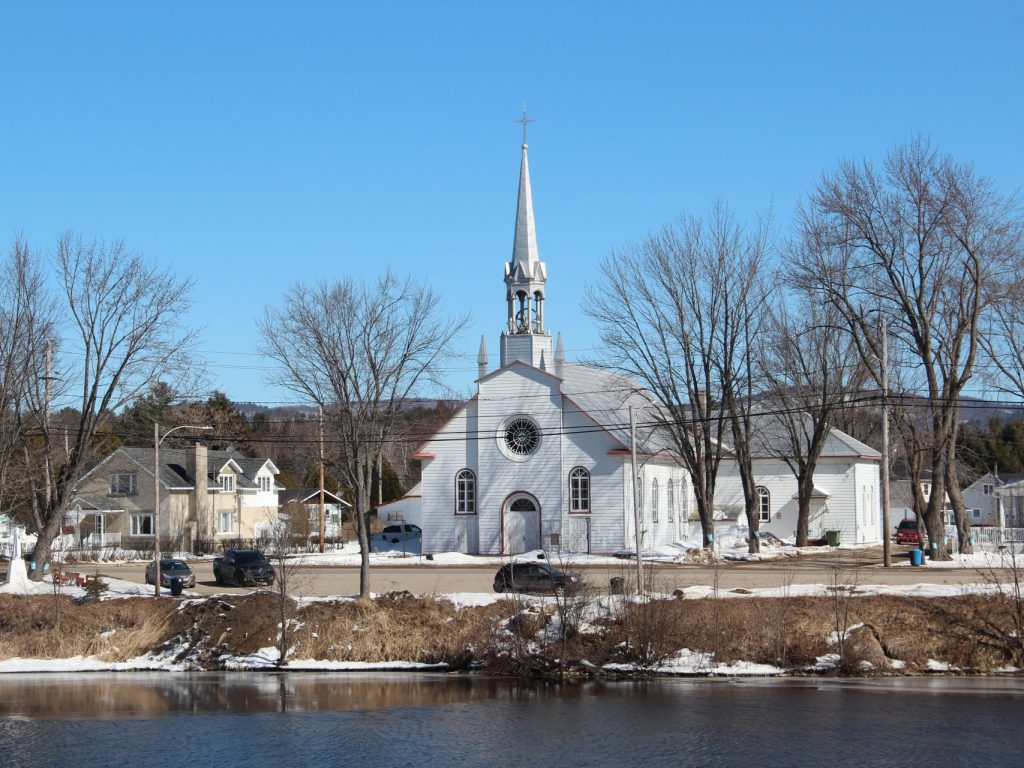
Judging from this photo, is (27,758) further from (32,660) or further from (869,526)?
(869,526)

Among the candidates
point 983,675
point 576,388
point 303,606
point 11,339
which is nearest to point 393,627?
point 303,606

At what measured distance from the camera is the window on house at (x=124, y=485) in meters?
71.4

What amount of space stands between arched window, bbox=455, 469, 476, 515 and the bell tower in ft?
20.7

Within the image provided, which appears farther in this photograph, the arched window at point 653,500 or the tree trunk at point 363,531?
the arched window at point 653,500

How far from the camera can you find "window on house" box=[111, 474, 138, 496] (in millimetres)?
71375

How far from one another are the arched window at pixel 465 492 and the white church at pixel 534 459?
0.05 meters

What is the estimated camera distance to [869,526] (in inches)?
2721

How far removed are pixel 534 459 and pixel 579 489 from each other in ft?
8.48

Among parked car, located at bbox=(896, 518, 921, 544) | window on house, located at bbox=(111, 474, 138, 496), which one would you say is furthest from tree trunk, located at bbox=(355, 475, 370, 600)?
parked car, located at bbox=(896, 518, 921, 544)

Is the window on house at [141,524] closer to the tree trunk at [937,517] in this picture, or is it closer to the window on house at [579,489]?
the window on house at [579,489]

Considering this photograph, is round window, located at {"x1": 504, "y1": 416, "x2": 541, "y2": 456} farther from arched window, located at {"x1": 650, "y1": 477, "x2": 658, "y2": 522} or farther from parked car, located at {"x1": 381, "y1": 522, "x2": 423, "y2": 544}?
parked car, located at {"x1": 381, "y1": 522, "x2": 423, "y2": 544}

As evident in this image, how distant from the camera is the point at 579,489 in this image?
5584 centimetres

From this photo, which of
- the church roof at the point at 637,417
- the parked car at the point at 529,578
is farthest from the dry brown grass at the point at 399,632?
the church roof at the point at 637,417

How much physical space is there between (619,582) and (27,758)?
16.8 metres
